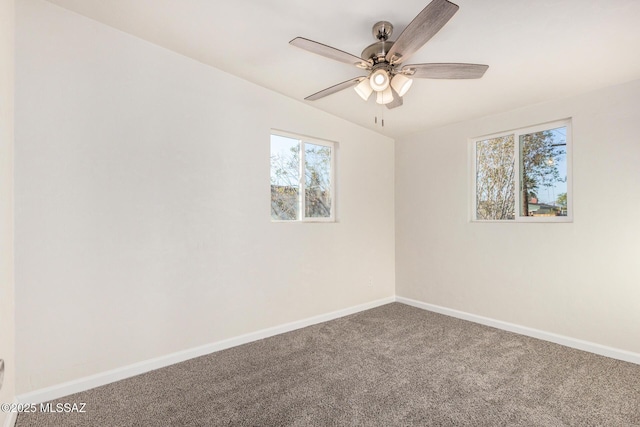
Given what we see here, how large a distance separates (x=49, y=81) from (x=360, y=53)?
7.25 feet

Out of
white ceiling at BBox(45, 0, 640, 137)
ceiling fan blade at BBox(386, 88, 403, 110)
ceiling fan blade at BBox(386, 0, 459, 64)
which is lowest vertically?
ceiling fan blade at BBox(386, 88, 403, 110)

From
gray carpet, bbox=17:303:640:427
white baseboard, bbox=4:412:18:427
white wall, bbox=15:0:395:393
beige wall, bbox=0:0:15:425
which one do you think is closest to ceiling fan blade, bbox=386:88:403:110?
white wall, bbox=15:0:395:393

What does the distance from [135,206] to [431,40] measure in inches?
100

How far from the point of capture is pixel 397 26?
211 cm

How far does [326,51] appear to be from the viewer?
1.92 m

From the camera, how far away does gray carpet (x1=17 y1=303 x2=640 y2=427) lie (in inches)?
76.5

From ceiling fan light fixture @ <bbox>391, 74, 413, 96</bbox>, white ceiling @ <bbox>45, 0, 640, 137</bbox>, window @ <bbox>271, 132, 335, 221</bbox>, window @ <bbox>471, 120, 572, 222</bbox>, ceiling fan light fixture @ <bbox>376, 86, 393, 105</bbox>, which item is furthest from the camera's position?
window @ <bbox>271, 132, 335, 221</bbox>

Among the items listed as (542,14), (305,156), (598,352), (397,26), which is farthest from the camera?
(305,156)

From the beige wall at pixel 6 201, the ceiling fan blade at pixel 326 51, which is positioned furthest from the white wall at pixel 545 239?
the beige wall at pixel 6 201

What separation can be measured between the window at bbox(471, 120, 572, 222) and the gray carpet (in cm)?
133

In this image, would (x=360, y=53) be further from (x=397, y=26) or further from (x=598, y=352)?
(x=598, y=352)

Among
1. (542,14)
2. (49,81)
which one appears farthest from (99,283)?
(542,14)

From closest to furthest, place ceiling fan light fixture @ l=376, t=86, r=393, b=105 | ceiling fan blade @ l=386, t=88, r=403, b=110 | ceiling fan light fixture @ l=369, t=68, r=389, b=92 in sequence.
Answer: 1. ceiling fan light fixture @ l=369, t=68, r=389, b=92
2. ceiling fan light fixture @ l=376, t=86, r=393, b=105
3. ceiling fan blade @ l=386, t=88, r=403, b=110

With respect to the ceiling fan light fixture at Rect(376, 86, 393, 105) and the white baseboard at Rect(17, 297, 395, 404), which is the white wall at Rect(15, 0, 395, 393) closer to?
the white baseboard at Rect(17, 297, 395, 404)
